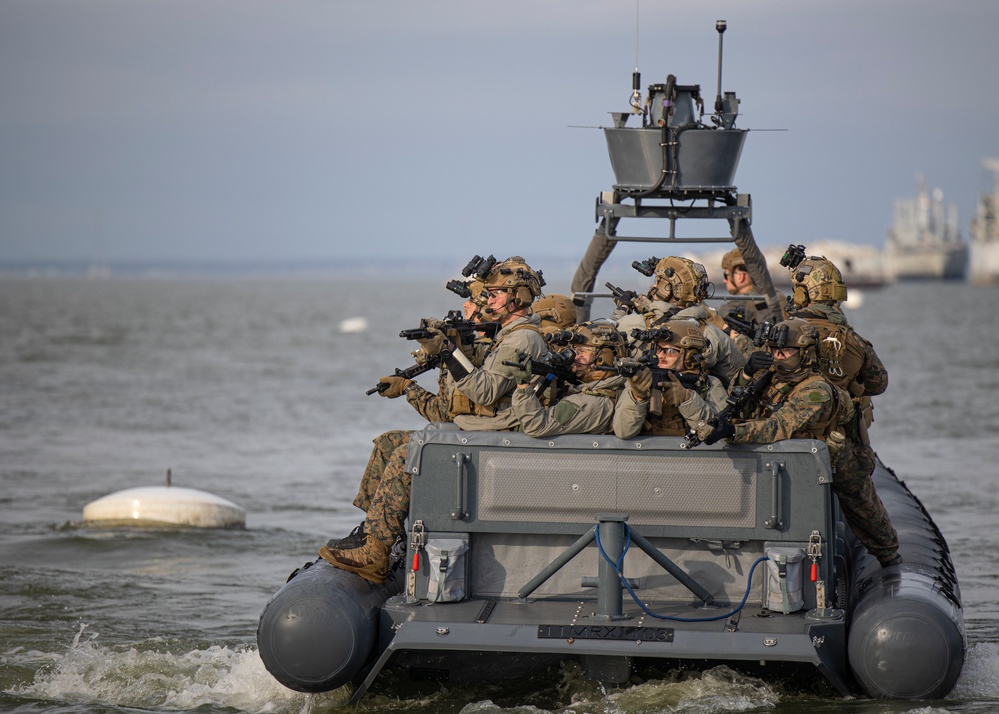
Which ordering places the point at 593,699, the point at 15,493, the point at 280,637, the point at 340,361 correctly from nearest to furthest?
the point at 280,637, the point at 593,699, the point at 15,493, the point at 340,361

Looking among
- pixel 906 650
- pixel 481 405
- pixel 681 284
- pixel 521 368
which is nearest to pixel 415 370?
pixel 481 405

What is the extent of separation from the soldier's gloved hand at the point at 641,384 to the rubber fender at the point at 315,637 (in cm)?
163

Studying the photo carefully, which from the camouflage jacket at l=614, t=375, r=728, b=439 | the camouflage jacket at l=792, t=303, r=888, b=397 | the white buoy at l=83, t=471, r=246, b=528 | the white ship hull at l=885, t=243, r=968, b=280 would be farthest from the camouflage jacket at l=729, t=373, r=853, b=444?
the white ship hull at l=885, t=243, r=968, b=280

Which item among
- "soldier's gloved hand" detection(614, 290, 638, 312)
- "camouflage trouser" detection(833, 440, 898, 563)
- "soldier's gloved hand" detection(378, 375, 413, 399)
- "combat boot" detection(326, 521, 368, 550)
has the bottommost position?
"combat boot" detection(326, 521, 368, 550)

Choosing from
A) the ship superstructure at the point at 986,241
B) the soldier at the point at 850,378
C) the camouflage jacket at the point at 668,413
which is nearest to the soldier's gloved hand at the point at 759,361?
the camouflage jacket at the point at 668,413

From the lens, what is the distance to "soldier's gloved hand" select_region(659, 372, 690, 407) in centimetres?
692

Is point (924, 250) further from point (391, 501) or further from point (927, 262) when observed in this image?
point (391, 501)

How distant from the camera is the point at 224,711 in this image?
24.8ft

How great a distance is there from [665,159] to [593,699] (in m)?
3.90

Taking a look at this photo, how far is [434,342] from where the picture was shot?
23.6ft

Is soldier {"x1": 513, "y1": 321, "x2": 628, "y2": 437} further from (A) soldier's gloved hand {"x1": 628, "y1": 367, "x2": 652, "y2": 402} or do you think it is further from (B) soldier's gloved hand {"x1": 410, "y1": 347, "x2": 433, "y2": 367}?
(B) soldier's gloved hand {"x1": 410, "y1": 347, "x2": 433, "y2": 367}

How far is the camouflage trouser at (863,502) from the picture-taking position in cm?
746

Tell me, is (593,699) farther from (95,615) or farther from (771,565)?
(95,615)

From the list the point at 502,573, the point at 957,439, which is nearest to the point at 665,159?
the point at 502,573
